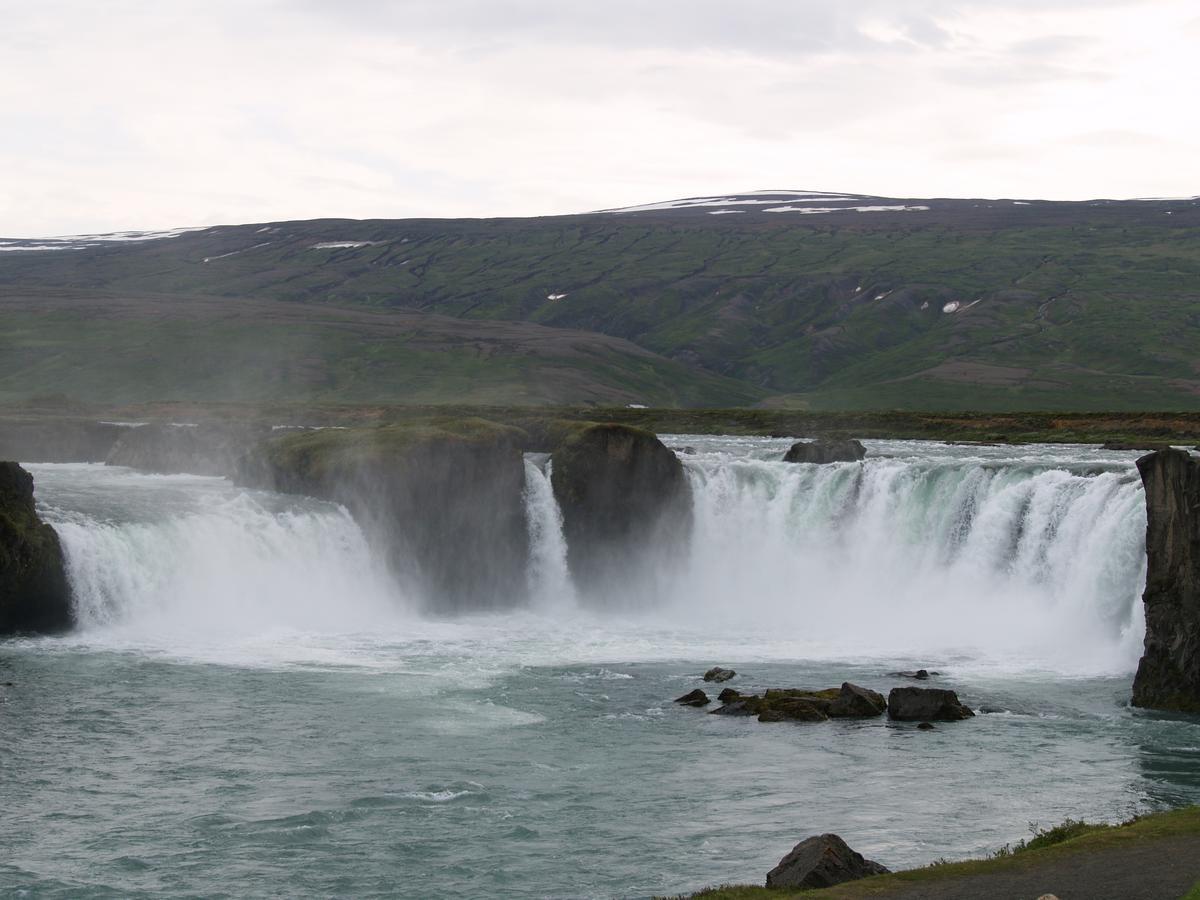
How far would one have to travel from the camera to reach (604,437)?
78000 mm

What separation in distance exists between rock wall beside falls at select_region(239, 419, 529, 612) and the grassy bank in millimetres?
46235

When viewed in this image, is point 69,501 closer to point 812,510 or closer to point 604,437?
point 604,437

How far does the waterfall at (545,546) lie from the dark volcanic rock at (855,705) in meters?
30.9

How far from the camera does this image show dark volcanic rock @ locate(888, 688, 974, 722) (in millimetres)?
45688

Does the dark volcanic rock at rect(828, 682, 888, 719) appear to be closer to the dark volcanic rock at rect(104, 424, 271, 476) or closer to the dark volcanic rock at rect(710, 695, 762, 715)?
the dark volcanic rock at rect(710, 695, 762, 715)

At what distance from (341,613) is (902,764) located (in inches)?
1376

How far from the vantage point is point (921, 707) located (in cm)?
4575

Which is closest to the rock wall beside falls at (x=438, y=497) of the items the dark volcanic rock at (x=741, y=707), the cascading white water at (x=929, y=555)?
the cascading white water at (x=929, y=555)

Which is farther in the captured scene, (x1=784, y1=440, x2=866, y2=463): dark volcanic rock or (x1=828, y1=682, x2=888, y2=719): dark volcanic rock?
(x1=784, y1=440, x2=866, y2=463): dark volcanic rock

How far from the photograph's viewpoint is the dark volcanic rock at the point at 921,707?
45.7 m

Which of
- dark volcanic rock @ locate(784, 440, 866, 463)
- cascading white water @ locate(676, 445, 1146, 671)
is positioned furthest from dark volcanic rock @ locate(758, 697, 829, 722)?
dark volcanic rock @ locate(784, 440, 866, 463)

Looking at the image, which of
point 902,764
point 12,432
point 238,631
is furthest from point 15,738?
point 12,432

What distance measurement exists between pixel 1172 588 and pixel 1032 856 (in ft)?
79.9

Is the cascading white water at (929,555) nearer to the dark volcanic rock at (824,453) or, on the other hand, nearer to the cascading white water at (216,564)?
the dark volcanic rock at (824,453)
